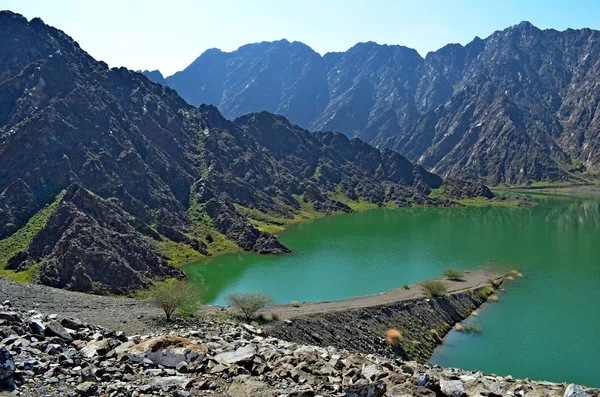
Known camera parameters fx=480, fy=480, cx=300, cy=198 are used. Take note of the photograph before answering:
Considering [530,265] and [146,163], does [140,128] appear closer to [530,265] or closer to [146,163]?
[146,163]

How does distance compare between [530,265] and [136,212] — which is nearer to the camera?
[530,265]

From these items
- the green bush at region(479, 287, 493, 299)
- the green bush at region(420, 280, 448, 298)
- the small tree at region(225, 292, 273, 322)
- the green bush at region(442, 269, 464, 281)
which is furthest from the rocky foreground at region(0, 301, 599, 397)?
the green bush at region(442, 269, 464, 281)

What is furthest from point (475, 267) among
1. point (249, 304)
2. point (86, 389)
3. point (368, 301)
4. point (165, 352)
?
point (86, 389)

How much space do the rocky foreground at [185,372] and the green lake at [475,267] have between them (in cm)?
3913

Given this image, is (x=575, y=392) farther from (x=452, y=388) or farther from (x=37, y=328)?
(x=37, y=328)

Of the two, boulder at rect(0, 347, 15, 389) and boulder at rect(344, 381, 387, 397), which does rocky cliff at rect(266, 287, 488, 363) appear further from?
boulder at rect(0, 347, 15, 389)

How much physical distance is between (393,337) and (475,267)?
2495 inches

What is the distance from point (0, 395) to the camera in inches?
679

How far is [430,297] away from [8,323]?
6877 cm

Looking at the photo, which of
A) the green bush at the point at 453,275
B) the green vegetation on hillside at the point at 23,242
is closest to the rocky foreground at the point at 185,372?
the green vegetation on hillside at the point at 23,242

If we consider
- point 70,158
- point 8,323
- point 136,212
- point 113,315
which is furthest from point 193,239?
point 8,323

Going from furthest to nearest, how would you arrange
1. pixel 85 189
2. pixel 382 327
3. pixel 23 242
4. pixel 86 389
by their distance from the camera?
pixel 85 189 → pixel 23 242 → pixel 382 327 → pixel 86 389

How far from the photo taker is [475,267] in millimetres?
120312

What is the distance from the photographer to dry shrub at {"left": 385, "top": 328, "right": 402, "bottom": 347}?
6456cm
